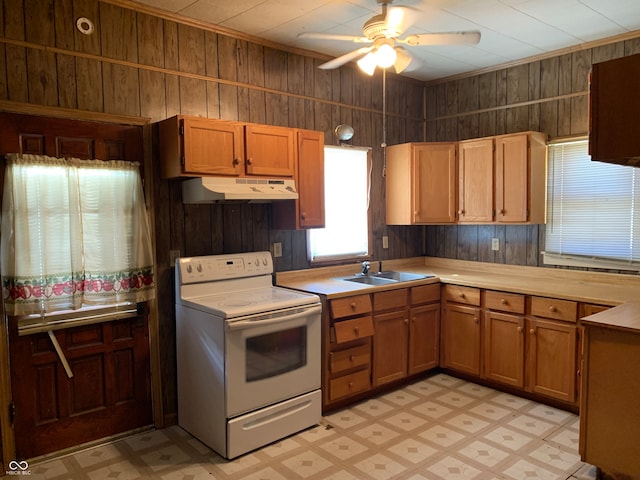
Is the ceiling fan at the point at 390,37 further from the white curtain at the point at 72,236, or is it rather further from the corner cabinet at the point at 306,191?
the white curtain at the point at 72,236

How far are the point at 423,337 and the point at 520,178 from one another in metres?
1.57

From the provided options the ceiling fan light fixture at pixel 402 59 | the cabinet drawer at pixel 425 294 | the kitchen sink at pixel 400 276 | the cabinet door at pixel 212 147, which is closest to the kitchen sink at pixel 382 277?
the kitchen sink at pixel 400 276

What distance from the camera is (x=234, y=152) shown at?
322 cm

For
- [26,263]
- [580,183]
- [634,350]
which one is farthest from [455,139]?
[26,263]

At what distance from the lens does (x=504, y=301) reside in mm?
3734

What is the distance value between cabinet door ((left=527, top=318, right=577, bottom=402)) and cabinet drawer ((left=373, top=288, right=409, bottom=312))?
3.13 ft

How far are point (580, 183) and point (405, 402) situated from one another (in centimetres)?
230

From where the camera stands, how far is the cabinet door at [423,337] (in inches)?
158

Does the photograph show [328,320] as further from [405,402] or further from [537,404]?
[537,404]

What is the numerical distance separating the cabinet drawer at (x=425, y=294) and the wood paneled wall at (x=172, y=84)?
0.94 metres

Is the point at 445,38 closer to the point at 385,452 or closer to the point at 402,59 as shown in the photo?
the point at 402,59

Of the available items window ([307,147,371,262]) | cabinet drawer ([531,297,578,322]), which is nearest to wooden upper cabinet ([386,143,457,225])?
window ([307,147,371,262])

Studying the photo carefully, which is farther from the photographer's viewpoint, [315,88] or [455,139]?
[455,139]

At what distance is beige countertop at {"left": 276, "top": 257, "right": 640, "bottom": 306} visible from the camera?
11.2ft
